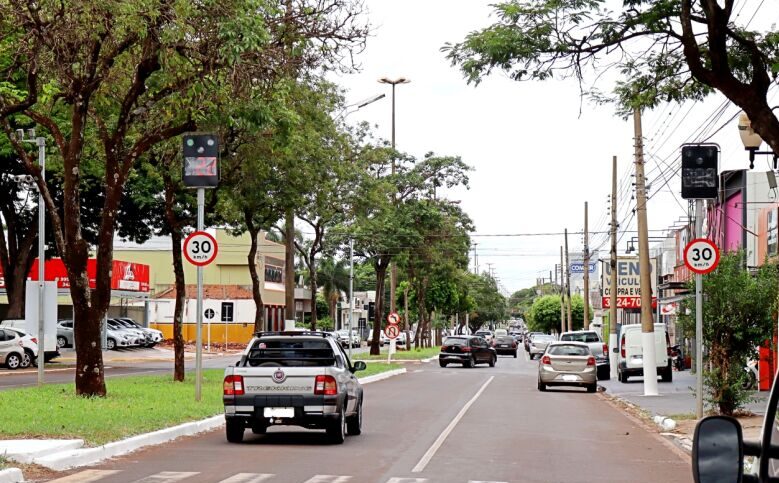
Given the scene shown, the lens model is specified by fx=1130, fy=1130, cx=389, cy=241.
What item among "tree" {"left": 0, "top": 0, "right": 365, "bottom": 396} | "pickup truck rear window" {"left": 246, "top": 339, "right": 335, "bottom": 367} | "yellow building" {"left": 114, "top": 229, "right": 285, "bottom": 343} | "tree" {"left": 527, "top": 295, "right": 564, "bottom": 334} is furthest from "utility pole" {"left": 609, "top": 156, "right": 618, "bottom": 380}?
"tree" {"left": 527, "top": 295, "right": 564, "bottom": 334}

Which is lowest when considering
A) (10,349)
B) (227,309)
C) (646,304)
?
(10,349)

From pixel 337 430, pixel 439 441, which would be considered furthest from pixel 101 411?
pixel 439 441

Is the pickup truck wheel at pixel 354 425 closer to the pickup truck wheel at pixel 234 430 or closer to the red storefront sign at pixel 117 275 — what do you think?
the pickup truck wheel at pixel 234 430

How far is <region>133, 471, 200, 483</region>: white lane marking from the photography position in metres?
11.7

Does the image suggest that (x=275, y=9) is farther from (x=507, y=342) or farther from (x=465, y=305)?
(x=465, y=305)

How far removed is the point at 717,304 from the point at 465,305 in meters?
89.6

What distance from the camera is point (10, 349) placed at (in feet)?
141

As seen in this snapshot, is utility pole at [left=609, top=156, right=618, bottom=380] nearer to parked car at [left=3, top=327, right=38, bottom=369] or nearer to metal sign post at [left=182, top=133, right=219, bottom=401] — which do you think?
parked car at [left=3, top=327, right=38, bottom=369]

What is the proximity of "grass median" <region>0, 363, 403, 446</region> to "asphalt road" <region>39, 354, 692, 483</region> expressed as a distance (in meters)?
0.72

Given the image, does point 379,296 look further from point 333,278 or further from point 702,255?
point 333,278

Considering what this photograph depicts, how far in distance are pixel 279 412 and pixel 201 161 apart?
655cm

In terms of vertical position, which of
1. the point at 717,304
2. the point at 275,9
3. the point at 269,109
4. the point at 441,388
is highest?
the point at 275,9

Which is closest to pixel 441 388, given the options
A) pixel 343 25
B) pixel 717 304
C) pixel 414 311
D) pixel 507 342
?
pixel 717 304

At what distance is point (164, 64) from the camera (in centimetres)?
1839
